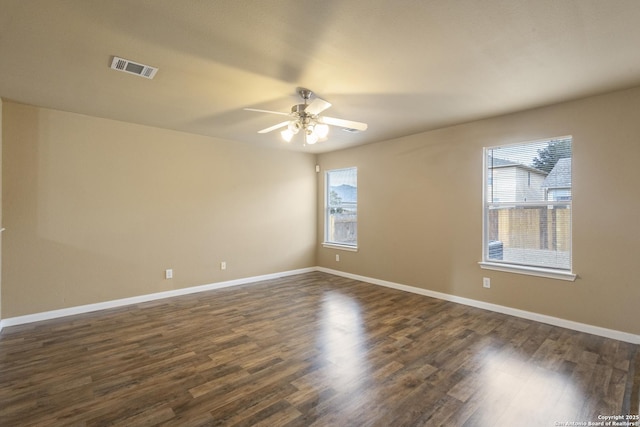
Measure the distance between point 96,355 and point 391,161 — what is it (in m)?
4.58

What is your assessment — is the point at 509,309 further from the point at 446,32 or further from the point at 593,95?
the point at 446,32

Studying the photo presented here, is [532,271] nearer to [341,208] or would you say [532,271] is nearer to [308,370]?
[308,370]

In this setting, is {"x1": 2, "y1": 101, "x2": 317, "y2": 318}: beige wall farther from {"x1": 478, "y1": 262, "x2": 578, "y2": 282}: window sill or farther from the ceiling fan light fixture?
{"x1": 478, "y1": 262, "x2": 578, "y2": 282}: window sill

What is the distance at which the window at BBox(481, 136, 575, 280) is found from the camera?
11.0 ft

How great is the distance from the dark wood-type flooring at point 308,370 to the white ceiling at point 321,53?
251cm

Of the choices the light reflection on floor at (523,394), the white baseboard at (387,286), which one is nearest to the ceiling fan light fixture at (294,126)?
the light reflection on floor at (523,394)

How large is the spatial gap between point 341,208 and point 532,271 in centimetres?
340

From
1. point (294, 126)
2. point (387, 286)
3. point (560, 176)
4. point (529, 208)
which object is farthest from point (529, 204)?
point (294, 126)

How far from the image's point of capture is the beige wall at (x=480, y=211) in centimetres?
295

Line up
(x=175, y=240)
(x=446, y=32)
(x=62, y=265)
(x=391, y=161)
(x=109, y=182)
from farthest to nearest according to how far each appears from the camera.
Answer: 1. (x=391, y=161)
2. (x=175, y=240)
3. (x=109, y=182)
4. (x=62, y=265)
5. (x=446, y=32)

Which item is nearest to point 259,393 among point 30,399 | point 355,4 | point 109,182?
point 30,399

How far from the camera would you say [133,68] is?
248cm

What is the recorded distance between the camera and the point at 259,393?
213cm

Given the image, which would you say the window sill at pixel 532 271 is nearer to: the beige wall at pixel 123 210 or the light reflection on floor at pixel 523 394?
the light reflection on floor at pixel 523 394
